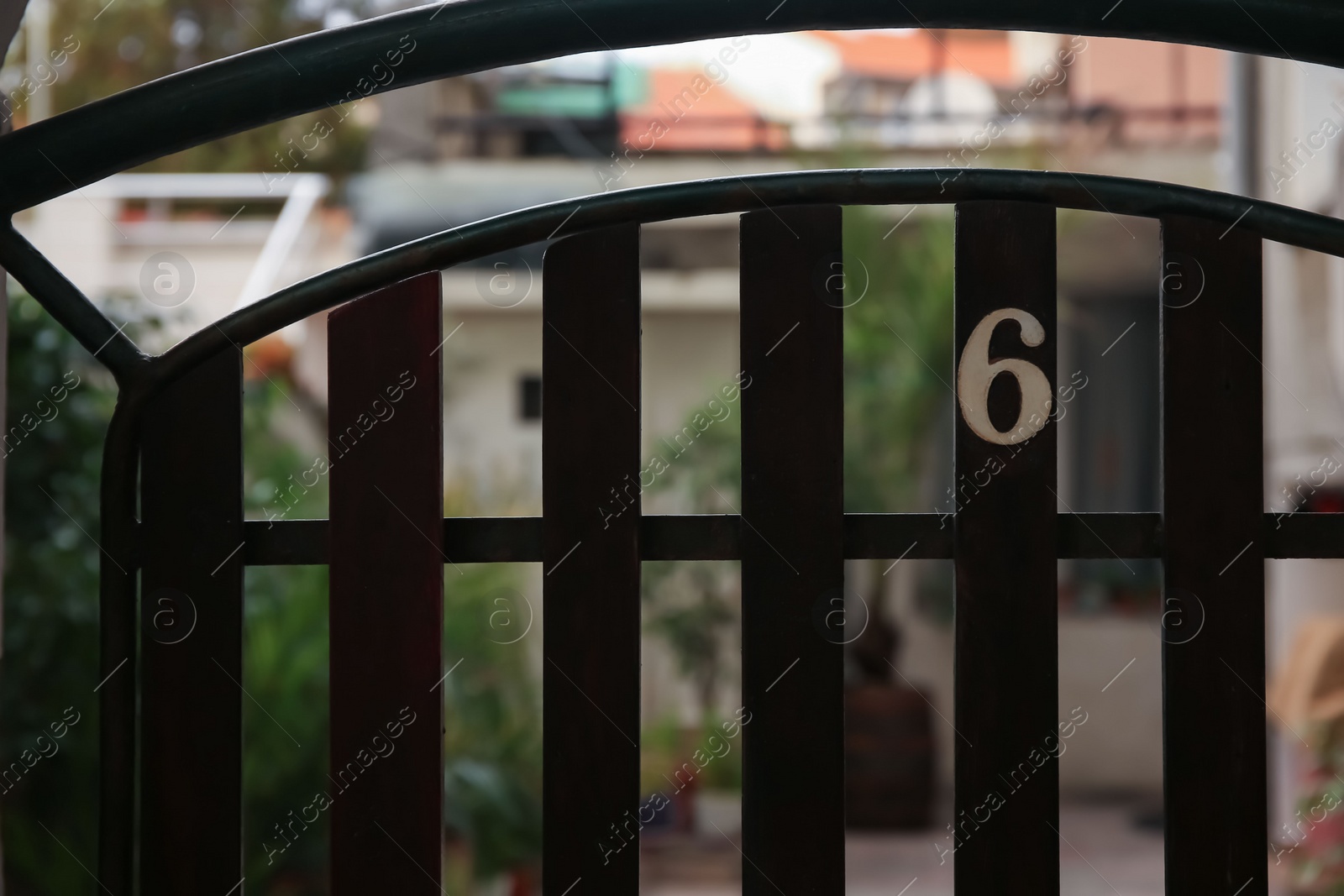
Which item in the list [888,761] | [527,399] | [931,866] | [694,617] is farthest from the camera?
[527,399]

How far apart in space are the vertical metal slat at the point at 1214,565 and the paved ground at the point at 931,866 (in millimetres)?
2890

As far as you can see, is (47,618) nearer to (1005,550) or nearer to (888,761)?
(1005,550)

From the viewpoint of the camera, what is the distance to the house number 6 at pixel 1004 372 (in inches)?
30.3

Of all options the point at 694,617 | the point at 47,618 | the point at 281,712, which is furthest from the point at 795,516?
the point at 694,617

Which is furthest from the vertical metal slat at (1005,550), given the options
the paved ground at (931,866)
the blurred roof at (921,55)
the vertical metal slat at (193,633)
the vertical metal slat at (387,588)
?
the blurred roof at (921,55)

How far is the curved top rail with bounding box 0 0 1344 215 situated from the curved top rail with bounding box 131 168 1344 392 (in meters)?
0.10

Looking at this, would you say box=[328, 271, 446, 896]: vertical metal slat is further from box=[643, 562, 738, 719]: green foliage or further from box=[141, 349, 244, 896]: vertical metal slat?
box=[643, 562, 738, 719]: green foliage

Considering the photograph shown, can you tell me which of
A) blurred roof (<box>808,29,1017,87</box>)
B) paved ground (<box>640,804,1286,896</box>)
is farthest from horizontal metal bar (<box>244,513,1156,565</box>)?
blurred roof (<box>808,29,1017,87</box>)

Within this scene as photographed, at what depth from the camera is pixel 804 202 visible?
2.54 ft

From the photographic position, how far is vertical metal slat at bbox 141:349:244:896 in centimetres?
78

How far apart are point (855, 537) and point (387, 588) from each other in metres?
0.34

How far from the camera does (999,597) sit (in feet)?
2.52

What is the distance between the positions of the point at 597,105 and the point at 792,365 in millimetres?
5261

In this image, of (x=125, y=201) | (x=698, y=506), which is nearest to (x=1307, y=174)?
(x=698, y=506)
